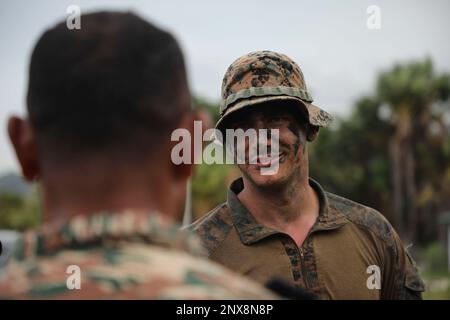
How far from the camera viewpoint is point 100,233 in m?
1.53

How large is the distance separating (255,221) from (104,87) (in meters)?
2.20

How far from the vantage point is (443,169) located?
3703 centimetres

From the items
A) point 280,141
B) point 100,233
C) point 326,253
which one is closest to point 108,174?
point 100,233

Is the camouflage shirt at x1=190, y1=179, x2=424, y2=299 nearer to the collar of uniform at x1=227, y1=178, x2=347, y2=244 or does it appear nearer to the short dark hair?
the collar of uniform at x1=227, y1=178, x2=347, y2=244

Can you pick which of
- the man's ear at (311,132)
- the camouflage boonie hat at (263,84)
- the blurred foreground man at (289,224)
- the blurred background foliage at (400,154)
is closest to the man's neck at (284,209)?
the blurred foreground man at (289,224)

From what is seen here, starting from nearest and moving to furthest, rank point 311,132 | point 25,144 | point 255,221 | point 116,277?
point 116,277
point 25,144
point 255,221
point 311,132

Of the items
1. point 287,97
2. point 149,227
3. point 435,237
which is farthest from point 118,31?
point 435,237

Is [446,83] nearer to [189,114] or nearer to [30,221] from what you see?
[30,221]

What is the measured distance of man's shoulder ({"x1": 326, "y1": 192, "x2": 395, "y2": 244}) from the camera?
371cm

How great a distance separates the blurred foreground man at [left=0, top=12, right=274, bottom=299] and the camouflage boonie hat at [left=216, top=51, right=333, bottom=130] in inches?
74.1

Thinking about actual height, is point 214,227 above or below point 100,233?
above

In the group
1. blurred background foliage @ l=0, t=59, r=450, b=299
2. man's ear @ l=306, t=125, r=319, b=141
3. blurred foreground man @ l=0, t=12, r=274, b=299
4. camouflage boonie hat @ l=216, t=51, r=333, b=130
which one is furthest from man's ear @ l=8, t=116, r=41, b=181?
blurred background foliage @ l=0, t=59, r=450, b=299

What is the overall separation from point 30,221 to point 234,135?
148 ft

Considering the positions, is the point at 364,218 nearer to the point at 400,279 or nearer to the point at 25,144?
the point at 400,279
